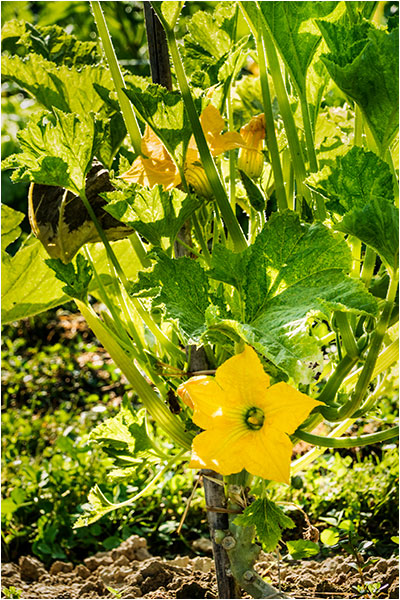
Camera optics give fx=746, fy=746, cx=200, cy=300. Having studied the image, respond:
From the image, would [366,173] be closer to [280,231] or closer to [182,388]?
[280,231]

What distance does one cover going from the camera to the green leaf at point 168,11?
79 cm

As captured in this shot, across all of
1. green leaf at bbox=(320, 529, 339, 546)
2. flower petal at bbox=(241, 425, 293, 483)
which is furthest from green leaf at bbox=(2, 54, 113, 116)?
→ green leaf at bbox=(320, 529, 339, 546)

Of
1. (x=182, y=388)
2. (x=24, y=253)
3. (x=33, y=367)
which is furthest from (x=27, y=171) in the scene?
(x=33, y=367)

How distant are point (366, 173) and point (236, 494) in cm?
46

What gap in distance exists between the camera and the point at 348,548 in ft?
4.03

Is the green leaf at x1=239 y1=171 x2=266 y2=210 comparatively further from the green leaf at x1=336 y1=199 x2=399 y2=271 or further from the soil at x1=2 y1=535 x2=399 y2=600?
the soil at x1=2 y1=535 x2=399 y2=600

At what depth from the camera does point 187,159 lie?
2.99 feet

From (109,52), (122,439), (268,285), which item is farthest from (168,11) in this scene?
(122,439)

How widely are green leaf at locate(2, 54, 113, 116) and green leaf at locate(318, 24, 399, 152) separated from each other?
45 cm

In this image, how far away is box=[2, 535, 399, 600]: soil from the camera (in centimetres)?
124

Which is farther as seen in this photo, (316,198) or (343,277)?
(316,198)

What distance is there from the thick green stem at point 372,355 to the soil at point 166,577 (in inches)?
18.4

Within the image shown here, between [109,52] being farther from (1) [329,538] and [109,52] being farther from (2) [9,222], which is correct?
(1) [329,538]

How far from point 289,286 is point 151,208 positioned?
194mm
